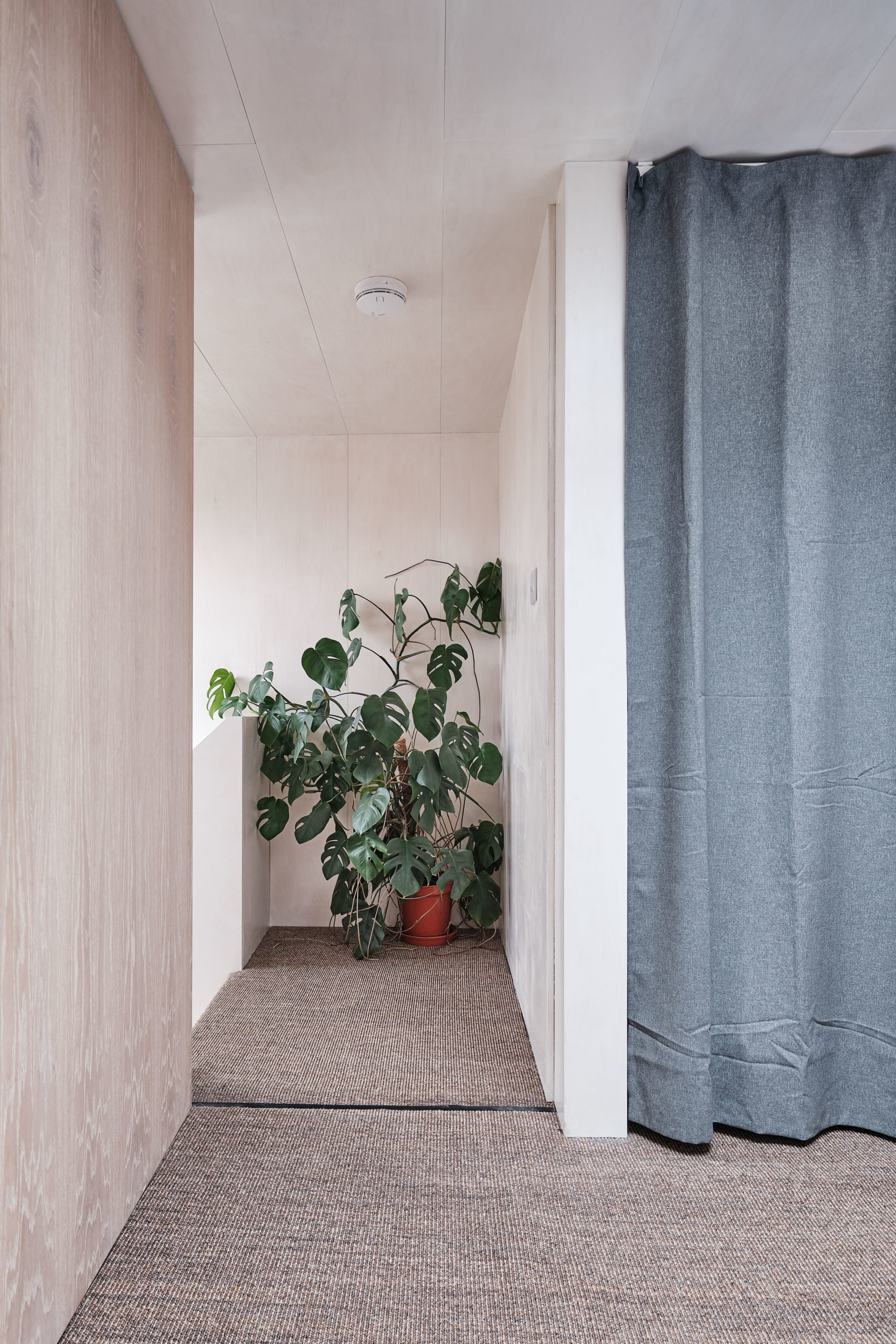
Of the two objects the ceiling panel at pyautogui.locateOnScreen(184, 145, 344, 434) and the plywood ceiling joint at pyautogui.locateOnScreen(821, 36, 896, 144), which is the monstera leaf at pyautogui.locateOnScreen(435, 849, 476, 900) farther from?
the plywood ceiling joint at pyautogui.locateOnScreen(821, 36, 896, 144)

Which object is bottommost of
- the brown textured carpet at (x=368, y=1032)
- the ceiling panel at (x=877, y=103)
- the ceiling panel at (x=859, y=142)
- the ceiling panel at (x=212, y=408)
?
the brown textured carpet at (x=368, y=1032)

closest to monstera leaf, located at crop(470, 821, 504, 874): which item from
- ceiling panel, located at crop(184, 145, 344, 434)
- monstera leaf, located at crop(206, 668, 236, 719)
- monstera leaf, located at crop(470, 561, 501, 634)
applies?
monstera leaf, located at crop(470, 561, 501, 634)

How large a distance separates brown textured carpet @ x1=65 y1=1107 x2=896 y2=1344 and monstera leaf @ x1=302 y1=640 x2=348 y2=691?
186cm

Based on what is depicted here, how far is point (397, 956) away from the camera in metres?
3.36

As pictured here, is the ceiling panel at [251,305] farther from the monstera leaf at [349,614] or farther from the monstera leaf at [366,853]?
the monstera leaf at [366,853]

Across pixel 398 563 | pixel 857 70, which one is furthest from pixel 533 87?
→ pixel 398 563

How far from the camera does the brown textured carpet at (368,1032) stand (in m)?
2.21

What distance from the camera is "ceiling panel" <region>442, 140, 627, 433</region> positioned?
1942mm

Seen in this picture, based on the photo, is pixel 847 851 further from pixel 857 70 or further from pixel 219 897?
pixel 219 897

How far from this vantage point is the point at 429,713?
331 cm

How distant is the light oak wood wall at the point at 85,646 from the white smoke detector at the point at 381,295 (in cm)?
63

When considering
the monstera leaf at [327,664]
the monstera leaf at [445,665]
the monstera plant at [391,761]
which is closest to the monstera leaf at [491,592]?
the monstera plant at [391,761]

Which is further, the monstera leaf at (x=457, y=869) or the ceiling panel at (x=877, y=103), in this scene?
the monstera leaf at (x=457, y=869)

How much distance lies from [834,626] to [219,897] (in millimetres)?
2522
